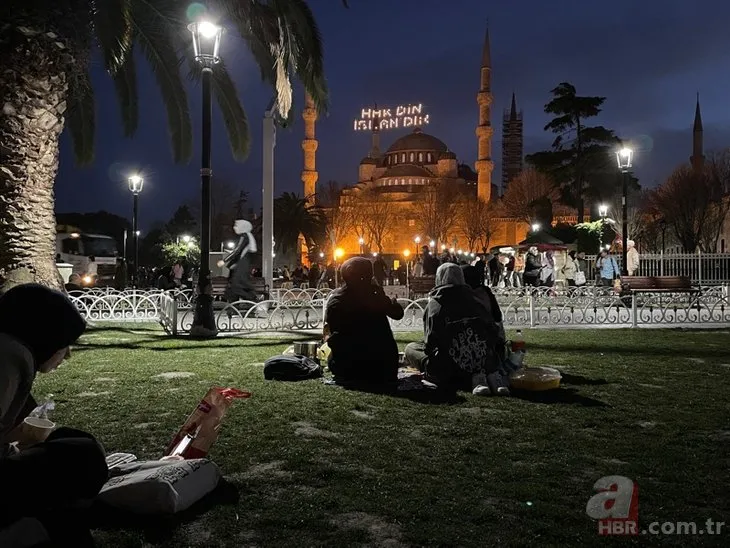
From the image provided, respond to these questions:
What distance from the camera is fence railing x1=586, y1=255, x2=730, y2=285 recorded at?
24.9 metres

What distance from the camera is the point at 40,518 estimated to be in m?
2.39

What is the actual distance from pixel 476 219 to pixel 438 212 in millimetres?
3917

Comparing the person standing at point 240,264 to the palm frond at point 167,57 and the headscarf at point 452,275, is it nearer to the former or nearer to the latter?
the palm frond at point 167,57

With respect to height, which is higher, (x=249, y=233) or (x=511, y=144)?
(x=511, y=144)

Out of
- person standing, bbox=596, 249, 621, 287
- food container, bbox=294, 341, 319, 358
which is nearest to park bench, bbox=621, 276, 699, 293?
person standing, bbox=596, 249, 621, 287

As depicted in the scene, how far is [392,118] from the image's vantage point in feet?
298

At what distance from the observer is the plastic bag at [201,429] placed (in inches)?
134

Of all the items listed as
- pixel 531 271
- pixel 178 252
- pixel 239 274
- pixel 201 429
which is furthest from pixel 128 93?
pixel 178 252

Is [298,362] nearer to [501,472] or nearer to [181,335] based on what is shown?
[501,472]

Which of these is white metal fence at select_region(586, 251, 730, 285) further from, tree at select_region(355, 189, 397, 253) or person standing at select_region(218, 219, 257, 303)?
tree at select_region(355, 189, 397, 253)

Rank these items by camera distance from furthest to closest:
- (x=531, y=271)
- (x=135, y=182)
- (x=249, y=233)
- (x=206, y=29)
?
(x=135, y=182) → (x=531, y=271) → (x=249, y=233) → (x=206, y=29)

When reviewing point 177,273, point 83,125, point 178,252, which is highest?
point 83,125

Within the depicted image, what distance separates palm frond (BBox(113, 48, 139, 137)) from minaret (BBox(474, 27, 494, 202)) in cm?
5294

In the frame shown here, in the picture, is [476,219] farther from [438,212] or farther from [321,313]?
[321,313]
